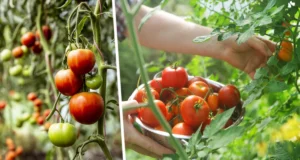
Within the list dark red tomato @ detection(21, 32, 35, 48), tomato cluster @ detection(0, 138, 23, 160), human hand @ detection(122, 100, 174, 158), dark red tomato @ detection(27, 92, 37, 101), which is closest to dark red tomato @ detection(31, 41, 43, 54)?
dark red tomato @ detection(21, 32, 35, 48)

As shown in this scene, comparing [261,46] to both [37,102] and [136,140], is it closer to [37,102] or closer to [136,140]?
[136,140]

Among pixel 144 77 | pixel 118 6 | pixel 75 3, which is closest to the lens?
pixel 144 77

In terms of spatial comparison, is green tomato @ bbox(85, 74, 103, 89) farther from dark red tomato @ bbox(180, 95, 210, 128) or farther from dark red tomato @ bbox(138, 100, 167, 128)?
dark red tomato @ bbox(180, 95, 210, 128)

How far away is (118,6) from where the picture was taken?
4.47 feet

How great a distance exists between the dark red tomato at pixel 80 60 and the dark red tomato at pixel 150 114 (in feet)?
0.62

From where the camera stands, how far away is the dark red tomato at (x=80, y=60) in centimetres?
133

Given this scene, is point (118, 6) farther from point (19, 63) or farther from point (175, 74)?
point (19, 63)

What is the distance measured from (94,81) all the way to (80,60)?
0.22ft

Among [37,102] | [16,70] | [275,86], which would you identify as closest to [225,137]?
[275,86]

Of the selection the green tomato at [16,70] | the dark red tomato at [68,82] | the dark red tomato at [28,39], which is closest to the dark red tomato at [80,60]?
the dark red tomato at [68,82]

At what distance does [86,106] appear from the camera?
4.44 feet

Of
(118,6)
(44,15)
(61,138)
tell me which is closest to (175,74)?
(118,6)

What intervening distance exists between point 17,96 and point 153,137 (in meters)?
0.94

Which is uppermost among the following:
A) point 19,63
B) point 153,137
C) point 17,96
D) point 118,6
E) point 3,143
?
point 118,6
